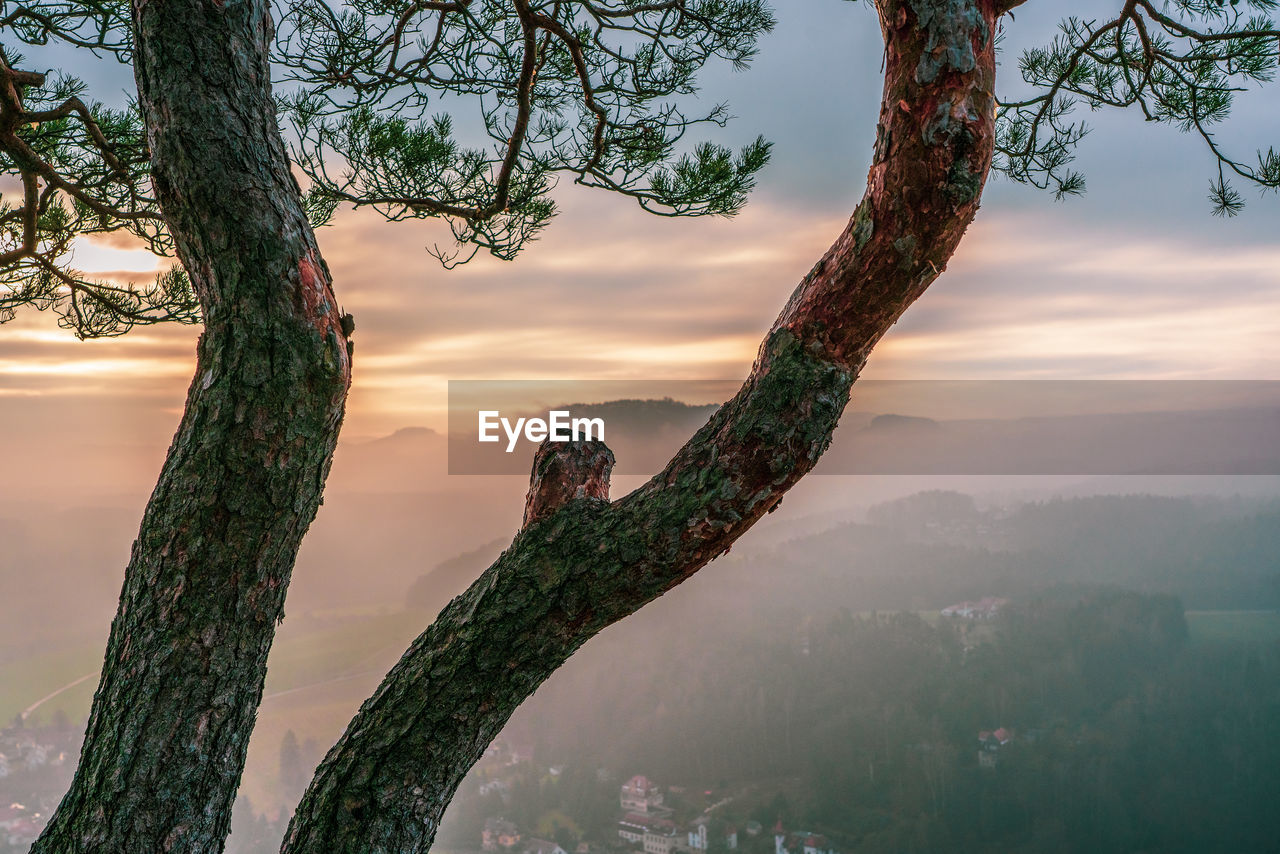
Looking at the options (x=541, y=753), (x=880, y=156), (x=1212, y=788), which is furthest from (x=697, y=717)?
(x=880, y=156)

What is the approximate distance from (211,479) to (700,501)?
64cm

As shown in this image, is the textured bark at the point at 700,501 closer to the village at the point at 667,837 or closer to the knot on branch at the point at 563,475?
the knot on branch at the point at 563,475

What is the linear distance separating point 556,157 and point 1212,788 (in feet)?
22.3

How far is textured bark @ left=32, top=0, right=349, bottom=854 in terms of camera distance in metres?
1.21

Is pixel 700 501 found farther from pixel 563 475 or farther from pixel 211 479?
pixel 211 479

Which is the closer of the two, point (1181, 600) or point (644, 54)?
point (644, 54)

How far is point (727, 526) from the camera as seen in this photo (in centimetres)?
120

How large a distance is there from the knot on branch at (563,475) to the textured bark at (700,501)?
0.05 metres

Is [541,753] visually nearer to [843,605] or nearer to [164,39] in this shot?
[843,605]

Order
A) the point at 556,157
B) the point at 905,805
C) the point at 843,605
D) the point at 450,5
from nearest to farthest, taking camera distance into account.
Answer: the point at 450,5, the point at 556,157, the point at 905,805, the point at 843,605

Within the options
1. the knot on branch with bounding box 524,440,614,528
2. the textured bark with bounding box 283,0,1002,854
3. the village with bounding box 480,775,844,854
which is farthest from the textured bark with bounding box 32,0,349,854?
the village with bounding box 480,775,844,854

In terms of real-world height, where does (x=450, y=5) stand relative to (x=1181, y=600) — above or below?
above

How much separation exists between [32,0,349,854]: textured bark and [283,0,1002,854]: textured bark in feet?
0.64

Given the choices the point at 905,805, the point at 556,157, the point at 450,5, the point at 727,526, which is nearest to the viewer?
the point at 727,526
